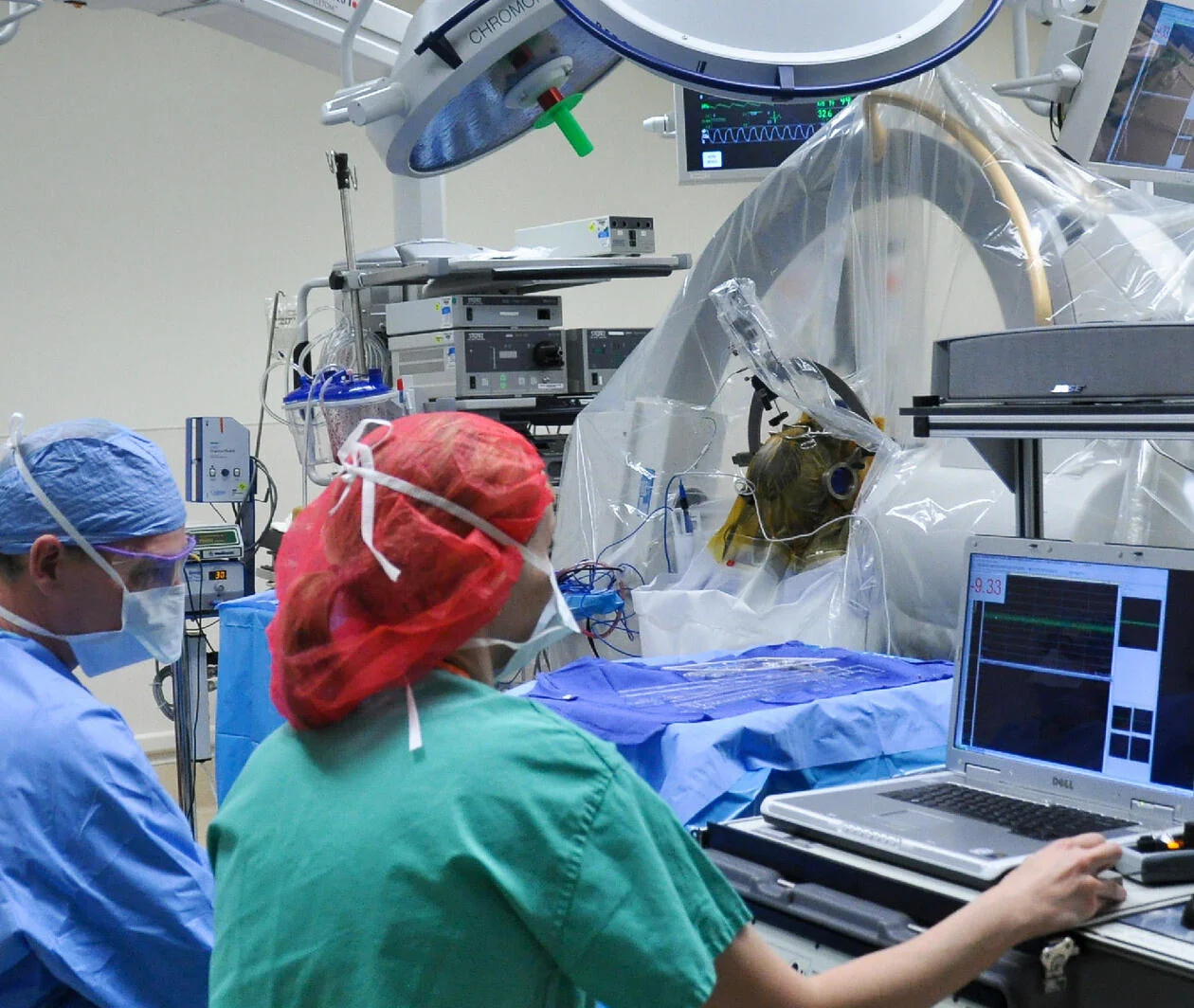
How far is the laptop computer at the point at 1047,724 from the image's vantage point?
→ 4.81 ft

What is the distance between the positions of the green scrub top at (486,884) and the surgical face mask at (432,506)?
6 cm

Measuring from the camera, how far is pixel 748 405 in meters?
3.04

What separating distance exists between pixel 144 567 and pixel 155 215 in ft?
12.9

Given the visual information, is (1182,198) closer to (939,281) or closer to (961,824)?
(939,281)

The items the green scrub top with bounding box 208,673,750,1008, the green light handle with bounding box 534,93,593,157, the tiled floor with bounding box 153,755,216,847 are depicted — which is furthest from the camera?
the tiled floor with bounding box 153,755,216,847

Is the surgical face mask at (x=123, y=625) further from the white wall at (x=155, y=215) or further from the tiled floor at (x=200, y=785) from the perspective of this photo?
the white wall at (x=155, y=215)

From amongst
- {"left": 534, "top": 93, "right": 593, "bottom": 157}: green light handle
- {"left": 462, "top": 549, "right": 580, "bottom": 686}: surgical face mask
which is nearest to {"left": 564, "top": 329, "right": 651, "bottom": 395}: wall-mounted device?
{"left": 534, "top": 93, "right": 593, "bottom": 157}: green light handle

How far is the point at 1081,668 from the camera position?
1574 millimetres

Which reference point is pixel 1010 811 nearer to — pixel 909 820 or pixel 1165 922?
pixel 909 820

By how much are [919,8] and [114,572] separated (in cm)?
121

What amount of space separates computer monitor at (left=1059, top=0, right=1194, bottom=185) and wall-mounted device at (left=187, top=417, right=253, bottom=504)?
7.30 feet

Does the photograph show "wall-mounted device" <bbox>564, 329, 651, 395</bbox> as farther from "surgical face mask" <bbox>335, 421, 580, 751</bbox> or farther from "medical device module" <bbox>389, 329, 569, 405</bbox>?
"surgical face mask" <bbox>335, 421, 580, 751</bbox>

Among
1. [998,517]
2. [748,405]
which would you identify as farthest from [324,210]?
[998,517]

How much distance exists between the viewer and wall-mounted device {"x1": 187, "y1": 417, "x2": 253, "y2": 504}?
369cm
